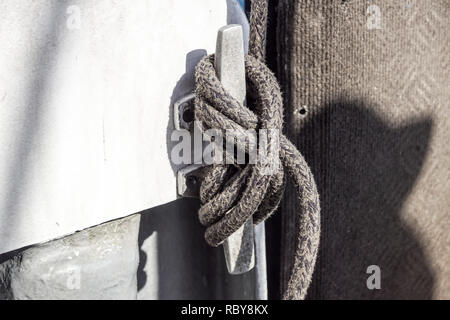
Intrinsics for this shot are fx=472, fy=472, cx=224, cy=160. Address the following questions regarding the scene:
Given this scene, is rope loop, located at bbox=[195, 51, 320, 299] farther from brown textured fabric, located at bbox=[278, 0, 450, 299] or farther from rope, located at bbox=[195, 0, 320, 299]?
brown textured fabric, located at bbox=[278, 0, 450, 299]

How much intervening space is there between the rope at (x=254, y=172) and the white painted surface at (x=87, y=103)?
6cm

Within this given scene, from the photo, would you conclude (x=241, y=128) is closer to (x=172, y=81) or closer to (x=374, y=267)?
(x=172, y=81)

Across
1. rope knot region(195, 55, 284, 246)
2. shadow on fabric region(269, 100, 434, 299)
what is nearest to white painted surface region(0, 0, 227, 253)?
rope knot region(195, 55, 284, 246)

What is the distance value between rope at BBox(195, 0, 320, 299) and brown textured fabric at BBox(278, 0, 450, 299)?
3.9 inches

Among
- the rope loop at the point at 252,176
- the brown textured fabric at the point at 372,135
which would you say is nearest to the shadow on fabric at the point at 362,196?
the brown textured fabric at the point at 372,135

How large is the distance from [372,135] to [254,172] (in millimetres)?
295

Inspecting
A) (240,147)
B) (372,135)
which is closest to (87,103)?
(240,147)

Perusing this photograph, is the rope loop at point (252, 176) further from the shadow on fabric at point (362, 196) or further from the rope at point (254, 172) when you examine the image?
the shadow on fabric at point (362, 196)

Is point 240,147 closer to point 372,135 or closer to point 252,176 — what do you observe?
point 252,176

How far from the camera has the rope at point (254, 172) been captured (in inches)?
22.0

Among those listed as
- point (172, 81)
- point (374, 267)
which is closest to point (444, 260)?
point (374, 267)
